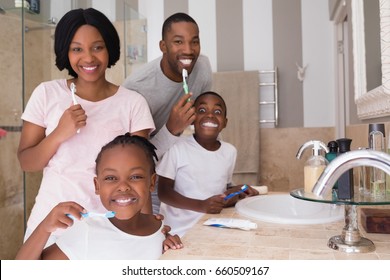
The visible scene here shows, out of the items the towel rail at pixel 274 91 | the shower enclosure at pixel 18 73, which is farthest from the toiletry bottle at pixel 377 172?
the shower enclosure at pixel 18 73

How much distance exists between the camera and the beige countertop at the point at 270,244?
0.42 m

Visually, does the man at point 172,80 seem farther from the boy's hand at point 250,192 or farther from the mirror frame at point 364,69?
the mirror frame at point 364,69

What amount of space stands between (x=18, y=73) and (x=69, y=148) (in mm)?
812

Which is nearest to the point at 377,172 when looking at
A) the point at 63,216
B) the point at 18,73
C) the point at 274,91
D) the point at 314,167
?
the point at 314,167

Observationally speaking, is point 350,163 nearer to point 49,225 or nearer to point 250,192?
point 49,225

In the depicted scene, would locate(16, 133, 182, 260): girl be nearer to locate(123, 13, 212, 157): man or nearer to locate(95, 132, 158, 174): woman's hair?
locate(95, 132, 158, 174): woman's hair

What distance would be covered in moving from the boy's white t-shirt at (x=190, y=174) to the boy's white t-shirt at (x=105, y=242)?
0.23 meters

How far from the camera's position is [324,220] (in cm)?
55

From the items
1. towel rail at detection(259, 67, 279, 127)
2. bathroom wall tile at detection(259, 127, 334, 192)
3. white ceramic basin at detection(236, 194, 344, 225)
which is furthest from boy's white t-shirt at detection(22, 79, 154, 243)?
towel rail at detection(259, 67, 279, 127)

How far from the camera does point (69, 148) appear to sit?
551 mm

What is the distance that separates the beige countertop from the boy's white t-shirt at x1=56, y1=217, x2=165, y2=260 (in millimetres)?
59
